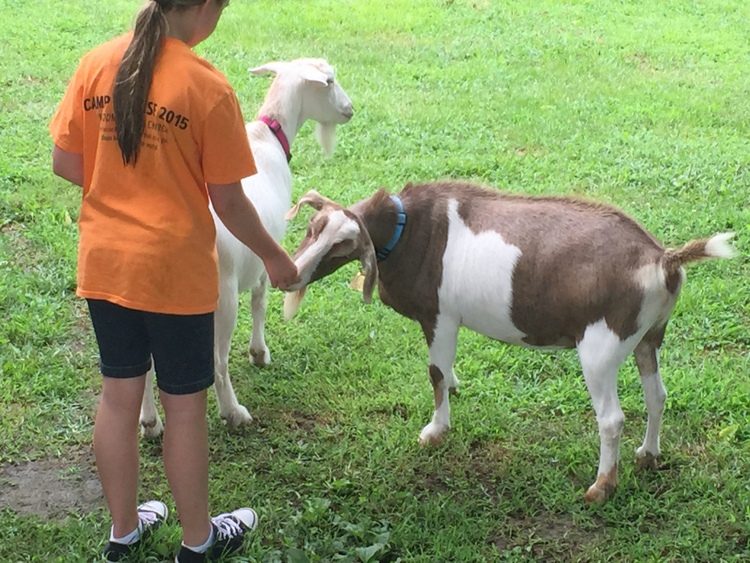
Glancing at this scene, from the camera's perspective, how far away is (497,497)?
343cm

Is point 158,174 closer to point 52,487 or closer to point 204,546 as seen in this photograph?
point 204,546

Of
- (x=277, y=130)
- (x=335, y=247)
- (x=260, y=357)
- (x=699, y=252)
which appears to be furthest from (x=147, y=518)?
(x=699, y=252)

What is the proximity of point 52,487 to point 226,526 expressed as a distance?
0.82 meters

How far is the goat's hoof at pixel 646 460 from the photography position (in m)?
3.48

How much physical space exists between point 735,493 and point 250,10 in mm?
8350

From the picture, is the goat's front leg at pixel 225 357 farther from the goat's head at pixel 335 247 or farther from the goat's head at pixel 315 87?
the goat's head at pixel 315 87

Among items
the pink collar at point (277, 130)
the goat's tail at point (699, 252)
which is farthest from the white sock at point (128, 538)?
the goat's tail at point (699, 252)

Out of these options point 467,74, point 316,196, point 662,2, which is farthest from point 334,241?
point 662,2

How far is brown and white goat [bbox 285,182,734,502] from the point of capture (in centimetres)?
309

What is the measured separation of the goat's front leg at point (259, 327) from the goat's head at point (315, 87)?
87cm

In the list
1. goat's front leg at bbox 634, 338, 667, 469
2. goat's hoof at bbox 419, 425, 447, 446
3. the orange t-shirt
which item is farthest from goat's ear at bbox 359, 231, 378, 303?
goat's front leg at bbox 634, 338, 667, 469

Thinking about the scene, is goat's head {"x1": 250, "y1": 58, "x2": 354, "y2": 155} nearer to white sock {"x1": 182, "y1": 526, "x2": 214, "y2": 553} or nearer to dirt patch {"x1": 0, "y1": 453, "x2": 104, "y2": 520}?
dirt patch {"x1": 0, "y1": 453, "x2": 104, "y2": 520}

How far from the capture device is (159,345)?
2.65m

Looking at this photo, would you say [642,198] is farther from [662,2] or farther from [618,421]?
[662,2]
